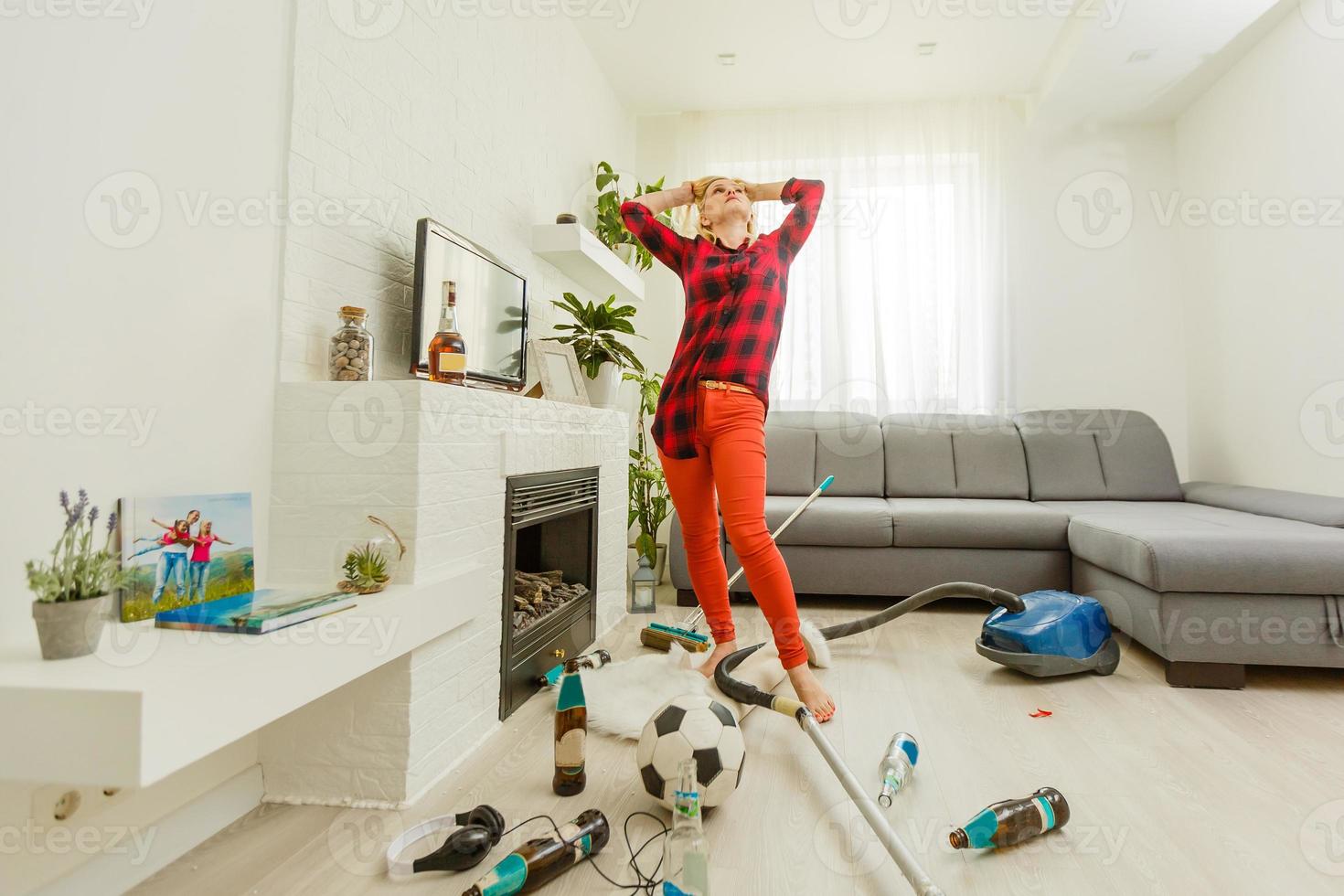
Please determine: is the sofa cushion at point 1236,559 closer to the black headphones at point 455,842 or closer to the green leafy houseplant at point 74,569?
the black headphones at point 455,842

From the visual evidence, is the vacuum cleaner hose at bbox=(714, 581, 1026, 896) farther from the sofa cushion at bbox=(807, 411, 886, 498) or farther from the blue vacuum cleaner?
the sofa cushion at bbox=(807, 411, 886, 498)

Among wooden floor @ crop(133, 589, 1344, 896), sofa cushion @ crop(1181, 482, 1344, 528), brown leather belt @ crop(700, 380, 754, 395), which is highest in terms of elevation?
brown leather belt @ crop(700, 380, 754, 395)

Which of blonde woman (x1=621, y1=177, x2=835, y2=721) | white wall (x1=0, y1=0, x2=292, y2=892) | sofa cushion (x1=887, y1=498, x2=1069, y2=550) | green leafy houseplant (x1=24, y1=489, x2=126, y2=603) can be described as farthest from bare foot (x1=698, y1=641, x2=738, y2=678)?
green leafy houseplant (x1=24, y1=489, x2=126, y2=603)

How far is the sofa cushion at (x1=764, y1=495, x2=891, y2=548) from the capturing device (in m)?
3.09

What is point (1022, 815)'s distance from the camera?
1237 millimetres

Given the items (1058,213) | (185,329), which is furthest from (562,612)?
(1058,213)

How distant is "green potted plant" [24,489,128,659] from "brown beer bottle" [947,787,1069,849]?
1.43 metres

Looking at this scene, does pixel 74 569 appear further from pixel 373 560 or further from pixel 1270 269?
pixel 1270 269

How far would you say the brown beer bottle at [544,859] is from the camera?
1050mm

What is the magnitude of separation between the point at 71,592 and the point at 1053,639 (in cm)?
245

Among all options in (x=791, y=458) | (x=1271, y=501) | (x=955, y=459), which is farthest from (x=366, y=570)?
(x=1271, y=501)

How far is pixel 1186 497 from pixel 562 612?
338 centimetres

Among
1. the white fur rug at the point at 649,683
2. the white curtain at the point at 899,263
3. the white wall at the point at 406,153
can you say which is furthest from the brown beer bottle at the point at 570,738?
the white curtain at the point at 899,263

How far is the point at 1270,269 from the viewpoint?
3279 millimetres
